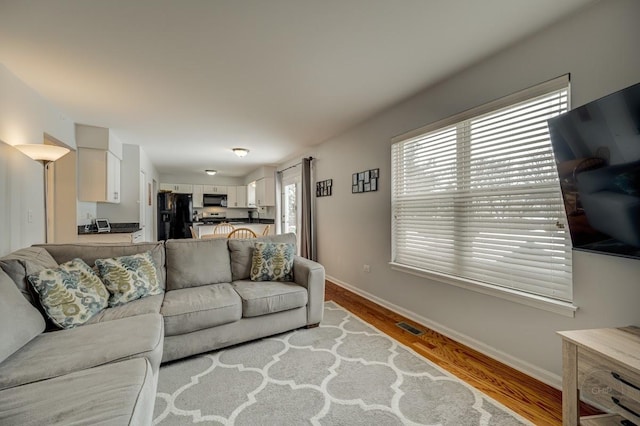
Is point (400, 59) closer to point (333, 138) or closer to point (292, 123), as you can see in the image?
point (292, 123)

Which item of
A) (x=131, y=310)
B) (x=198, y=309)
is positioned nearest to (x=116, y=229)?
(x=131, y=310)

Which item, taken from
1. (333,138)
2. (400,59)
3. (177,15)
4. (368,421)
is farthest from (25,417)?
(333,138)

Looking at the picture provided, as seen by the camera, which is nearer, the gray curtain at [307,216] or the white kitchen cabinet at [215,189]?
the gray curtain at [307,216]

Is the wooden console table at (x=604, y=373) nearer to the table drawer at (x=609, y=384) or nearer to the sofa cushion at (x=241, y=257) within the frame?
the table drawer at (x=609, y=384)

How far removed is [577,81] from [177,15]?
2.53m

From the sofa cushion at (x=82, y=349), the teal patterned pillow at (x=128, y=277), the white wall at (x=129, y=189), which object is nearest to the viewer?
the sofa cushion at (x=82, y=349)

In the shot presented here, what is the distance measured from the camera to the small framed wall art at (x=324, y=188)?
4.46 metres

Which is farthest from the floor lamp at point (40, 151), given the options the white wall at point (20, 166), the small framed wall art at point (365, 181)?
the small framed wall art at point (365, 181)

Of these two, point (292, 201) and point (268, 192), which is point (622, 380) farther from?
point (268, 192)

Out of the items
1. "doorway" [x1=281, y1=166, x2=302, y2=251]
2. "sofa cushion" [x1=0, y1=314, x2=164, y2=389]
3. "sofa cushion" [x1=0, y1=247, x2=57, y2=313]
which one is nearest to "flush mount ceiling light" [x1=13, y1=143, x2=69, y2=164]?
"sofa cushion" [x1=0, y1=247, x2=57, y2=313]

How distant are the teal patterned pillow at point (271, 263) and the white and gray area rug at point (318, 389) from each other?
63 cm

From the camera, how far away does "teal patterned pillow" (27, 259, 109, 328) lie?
166cm

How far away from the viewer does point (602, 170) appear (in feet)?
4.60

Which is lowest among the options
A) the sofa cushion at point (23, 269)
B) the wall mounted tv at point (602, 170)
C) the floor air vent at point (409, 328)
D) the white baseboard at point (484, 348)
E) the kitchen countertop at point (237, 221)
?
the floor air vent at point (409, 328)
